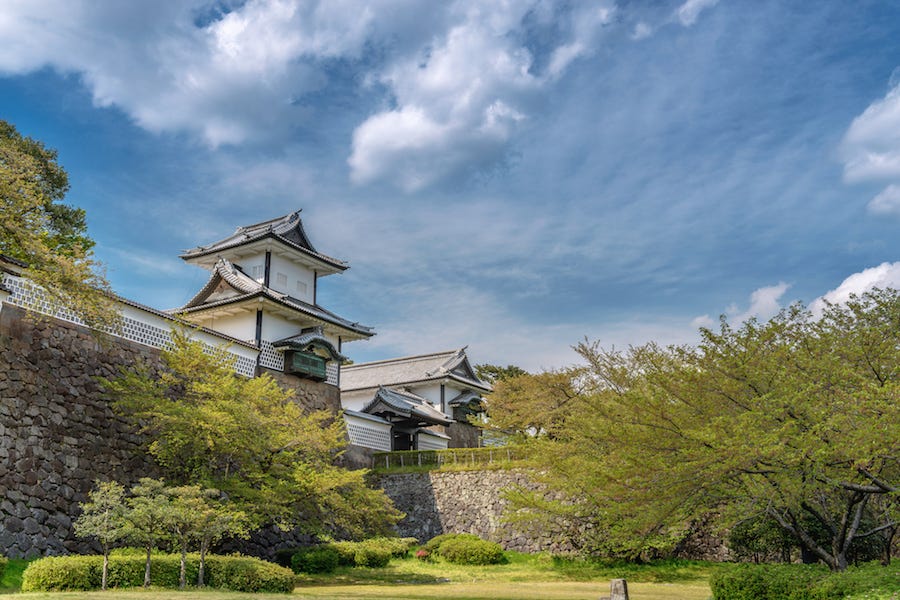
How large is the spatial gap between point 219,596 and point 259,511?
540 cm

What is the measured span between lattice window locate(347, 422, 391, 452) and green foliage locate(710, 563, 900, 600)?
19.0 meters

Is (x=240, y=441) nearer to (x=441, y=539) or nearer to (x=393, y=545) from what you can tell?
(x=393, y=545)

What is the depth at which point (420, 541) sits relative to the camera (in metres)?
28.4

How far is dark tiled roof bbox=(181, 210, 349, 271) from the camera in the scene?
27.7 metres

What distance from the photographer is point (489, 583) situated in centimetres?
1947

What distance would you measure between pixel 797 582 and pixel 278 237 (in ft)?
70.1

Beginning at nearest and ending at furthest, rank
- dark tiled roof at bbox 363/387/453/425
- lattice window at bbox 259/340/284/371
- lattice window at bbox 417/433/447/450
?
lattice window at bbox 259/340/284/371 → dark tiled roof at bbox 363/387/453/425 → lattice window at bbox 417/433/447/450

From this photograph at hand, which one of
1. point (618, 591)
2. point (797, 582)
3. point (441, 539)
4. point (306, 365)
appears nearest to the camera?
point (618, 591)

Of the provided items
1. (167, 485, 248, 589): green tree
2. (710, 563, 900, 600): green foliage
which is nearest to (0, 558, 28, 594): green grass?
(167, 485, 248, 589): green tree

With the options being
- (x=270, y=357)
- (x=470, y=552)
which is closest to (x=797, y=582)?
(x=470, y=552)

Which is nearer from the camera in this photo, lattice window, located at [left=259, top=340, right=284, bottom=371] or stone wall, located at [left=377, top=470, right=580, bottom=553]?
lattice window, located at [left=259, top=340, right=284, bottom=371]

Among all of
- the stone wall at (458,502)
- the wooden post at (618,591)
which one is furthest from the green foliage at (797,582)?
the stone wall at (458,502)

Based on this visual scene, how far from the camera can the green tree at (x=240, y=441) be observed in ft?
58.3

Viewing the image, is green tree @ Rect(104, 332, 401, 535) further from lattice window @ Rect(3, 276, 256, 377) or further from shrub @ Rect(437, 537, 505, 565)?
shrub @ Rect(437, 537, 505, 565)
